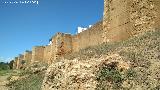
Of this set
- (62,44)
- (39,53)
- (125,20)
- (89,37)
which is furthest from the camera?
(39,53)

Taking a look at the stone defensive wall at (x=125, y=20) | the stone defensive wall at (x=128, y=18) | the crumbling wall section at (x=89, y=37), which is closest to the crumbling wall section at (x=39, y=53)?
the crumbling wall section at (x=89, y=37)

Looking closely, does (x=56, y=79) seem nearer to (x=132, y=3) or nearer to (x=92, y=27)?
(x=132, y=3)

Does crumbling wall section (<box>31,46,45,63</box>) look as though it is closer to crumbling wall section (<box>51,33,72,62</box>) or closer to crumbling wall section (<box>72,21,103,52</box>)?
crumbling wall section (<box>51,33,72,62</box>)

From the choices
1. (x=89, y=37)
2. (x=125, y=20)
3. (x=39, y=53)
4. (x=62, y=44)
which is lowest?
(x=125, y=20)

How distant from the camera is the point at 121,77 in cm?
655

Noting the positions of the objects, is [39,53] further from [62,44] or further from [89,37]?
[89,37]

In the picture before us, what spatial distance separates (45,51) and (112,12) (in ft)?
69.8

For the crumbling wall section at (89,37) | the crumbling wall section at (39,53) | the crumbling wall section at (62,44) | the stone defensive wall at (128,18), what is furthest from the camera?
the crumbling wall section at (39,53)

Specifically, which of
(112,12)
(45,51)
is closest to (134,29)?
(112,12)

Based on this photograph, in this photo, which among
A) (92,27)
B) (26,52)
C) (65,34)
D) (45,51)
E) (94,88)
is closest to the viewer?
(94,88)

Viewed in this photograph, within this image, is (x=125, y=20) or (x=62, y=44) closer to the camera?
(x=125, y=20)

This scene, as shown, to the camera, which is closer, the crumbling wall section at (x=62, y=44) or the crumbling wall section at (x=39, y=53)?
the crumbling wall section at (x=62, y=44)

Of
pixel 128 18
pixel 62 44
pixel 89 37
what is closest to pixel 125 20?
pixel 128 18

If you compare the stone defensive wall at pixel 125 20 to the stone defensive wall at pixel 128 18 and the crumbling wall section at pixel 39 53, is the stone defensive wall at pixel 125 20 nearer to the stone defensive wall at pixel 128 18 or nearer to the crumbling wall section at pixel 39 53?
the stone defensive wall at pixel 128 18
